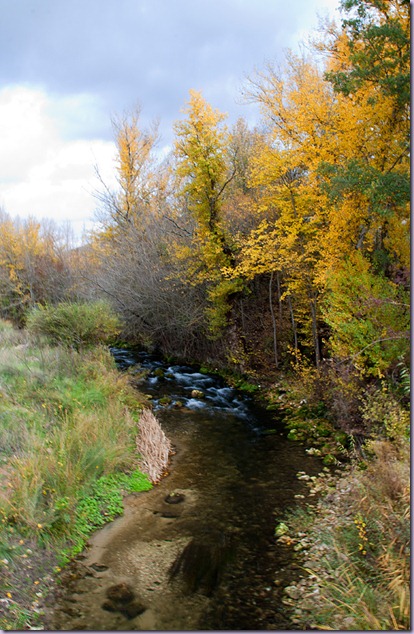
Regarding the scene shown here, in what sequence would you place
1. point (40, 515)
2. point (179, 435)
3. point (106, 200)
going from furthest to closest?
point (106, 200)
point (179, 435)
point (40, 515)

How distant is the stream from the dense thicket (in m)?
2.58

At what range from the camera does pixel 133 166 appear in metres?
25.2

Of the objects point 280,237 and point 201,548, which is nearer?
point 201,548

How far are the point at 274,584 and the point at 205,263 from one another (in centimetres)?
1279

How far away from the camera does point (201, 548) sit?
6320mm

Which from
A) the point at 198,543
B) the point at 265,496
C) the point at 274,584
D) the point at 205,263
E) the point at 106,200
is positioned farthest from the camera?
the point at 106,200


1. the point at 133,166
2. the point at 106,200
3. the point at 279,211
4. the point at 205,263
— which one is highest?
the point at 133,166

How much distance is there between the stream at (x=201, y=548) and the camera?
5.03 meters

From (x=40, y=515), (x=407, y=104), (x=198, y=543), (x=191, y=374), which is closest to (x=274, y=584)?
(x=198, y=543)

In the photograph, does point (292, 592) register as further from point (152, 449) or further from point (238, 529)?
point (152, 449)

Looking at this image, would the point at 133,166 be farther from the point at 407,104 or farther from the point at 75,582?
the point at 75,582

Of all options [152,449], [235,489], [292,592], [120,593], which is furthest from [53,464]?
[292,592]

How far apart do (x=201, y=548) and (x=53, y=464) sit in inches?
97.4

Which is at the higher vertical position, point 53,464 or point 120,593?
point 53,464
